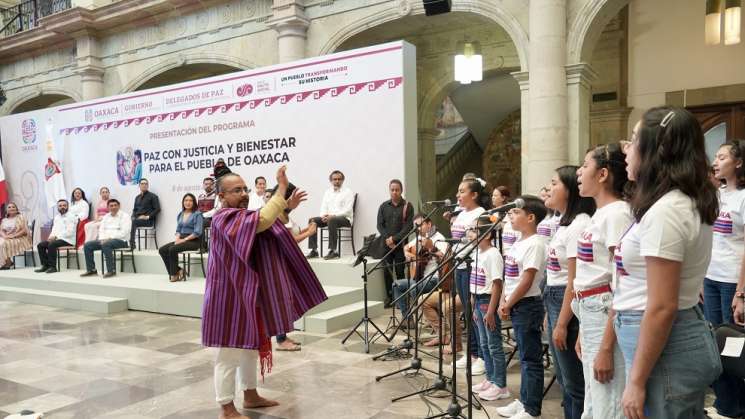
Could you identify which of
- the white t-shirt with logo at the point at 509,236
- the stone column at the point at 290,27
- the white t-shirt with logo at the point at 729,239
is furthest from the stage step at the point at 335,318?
the stone column at the point at 290,27

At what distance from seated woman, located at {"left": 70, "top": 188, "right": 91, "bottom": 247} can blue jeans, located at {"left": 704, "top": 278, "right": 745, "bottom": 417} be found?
32.2ft

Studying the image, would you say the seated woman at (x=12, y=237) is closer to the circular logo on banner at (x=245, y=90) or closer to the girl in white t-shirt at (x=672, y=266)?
the circular logo on banner at (x=245, y=90)

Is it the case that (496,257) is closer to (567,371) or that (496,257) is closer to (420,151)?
(567,371)

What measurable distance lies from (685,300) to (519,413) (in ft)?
6.10

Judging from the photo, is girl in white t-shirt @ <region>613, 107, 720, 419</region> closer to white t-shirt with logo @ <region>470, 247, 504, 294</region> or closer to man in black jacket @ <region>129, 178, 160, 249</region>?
white t-shirt with logo @ <region>470, 247, 504, 294</region>

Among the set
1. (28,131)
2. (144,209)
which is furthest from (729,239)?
(28,131)

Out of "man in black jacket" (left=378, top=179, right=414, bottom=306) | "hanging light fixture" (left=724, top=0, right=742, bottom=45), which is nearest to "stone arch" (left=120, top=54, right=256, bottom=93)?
"man in black jacket" (left=378, top=179, right=414, bottom=306)

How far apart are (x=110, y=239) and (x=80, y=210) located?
1.95 meters

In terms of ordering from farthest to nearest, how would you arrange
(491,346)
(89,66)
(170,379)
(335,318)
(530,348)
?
(89,66) → (335,318) → (170,379) → (491,346) → (530,348)

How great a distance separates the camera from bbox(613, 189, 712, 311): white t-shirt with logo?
1.46 metres

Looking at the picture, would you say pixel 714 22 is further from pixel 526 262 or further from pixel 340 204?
pixel 526 262

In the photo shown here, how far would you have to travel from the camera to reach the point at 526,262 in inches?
123

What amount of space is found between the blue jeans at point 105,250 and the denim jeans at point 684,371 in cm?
862

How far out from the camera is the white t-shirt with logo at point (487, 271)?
3.50m
